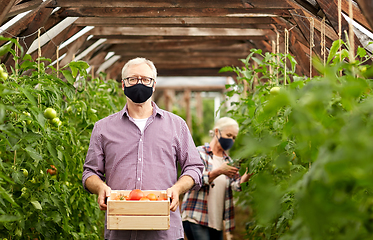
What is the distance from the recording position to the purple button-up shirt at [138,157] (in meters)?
1.92

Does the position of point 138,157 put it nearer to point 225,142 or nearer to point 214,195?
point 214,195

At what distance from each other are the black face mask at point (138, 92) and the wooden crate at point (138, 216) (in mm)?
534

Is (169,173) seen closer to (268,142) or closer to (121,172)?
(121,172)

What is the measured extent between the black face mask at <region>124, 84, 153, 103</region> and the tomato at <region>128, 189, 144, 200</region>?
46 cm

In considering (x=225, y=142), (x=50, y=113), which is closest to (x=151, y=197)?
(x=50, y=113)

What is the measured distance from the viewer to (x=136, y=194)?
1.76 m

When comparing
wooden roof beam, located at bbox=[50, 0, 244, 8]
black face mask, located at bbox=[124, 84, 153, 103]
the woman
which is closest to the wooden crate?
black face mask, located at bbox=[124, 84, 153, 103]

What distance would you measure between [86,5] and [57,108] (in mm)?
1314

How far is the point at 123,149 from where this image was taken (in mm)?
1928

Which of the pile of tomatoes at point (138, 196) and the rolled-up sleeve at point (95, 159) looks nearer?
the pile of tomatoes at point (138, 196)

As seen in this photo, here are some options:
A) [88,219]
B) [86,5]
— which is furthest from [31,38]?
[88,219]

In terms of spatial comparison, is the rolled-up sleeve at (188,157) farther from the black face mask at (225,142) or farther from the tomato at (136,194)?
the black face mask at (225,142)

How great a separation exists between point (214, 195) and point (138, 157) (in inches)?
43.4

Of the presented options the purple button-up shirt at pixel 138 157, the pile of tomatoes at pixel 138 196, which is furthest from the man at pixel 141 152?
the pile of tomatoes at pixel 138 196
